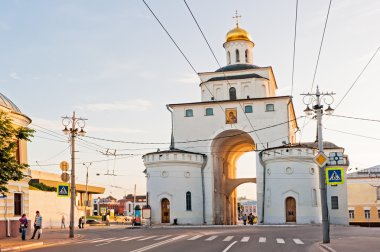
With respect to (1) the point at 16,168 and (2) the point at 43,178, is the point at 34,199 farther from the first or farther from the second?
(1) the point at 16,168

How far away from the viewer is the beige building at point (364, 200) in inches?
2699

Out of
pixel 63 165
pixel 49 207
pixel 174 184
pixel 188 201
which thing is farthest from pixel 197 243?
pixel 49 207

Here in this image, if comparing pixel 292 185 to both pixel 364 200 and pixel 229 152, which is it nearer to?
pixel 229 152

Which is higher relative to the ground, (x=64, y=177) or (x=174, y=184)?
(x=64, y=177)

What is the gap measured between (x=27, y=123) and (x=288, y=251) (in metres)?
19.5

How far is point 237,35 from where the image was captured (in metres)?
61.4

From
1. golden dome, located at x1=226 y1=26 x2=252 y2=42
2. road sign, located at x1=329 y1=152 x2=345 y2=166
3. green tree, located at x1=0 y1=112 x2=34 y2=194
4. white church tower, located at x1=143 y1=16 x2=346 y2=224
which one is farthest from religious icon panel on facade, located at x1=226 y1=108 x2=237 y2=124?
green tree, located at x1=0 y1=112 x2=34 y2=194

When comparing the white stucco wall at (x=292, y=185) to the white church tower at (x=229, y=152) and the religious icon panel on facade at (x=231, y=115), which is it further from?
the religious icon panel on facade at (x=231, y=115)

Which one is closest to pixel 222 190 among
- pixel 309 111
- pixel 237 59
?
pixel 237 59

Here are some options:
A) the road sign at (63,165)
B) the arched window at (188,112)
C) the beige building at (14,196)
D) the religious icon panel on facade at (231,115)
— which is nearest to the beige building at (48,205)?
the arched window at (188,112)

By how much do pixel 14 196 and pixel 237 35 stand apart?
1500 inches

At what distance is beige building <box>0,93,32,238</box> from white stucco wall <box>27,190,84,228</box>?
16.6 m

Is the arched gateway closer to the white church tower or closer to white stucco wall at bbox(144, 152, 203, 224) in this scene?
the white church tower

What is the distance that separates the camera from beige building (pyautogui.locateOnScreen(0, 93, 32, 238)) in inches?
1125
